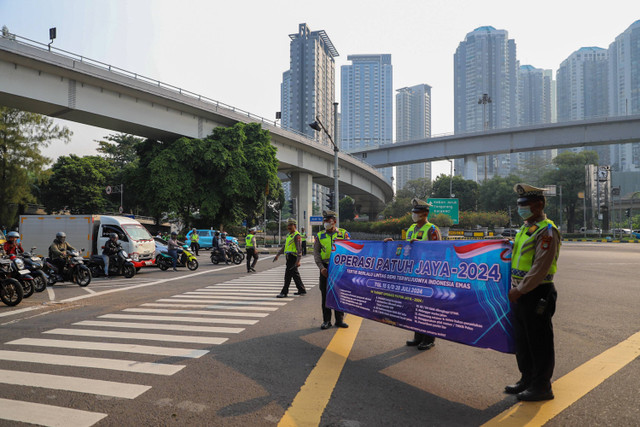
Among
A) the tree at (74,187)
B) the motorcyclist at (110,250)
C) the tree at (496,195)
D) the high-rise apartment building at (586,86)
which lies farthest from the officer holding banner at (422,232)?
the high-rise apartment building at (586,86)

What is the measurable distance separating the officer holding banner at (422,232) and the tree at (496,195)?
71.3 metres

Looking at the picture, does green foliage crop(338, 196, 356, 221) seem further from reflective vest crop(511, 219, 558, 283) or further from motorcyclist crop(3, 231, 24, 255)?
reflective vest crop(511, 219, 558, 283)

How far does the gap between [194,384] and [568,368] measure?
3.93 m

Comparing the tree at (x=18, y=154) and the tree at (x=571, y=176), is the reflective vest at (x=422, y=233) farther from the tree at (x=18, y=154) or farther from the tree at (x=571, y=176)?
the tree at (x=571, y=176)

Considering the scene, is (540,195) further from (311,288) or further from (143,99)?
(143,99)

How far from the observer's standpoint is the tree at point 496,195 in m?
71.7

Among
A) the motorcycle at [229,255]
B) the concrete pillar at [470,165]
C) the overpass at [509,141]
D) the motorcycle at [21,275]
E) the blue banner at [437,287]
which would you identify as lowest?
the motorcycle at [229,255]

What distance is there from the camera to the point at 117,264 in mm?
15406

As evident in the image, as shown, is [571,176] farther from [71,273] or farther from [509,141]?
[71,273]

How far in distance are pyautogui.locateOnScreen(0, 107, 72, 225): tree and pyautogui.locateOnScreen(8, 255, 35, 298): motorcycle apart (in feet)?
115

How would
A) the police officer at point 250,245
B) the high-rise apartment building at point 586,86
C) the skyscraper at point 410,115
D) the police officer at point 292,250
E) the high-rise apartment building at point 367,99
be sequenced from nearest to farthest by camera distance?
the police officer at point 292,250 → the police officer at point 250,245 → the high-rise apartment building at point 586,86 → the skyscraper at point 410,115 → the high-rise apartment building at point 367,99

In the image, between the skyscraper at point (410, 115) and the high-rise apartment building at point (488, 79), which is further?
the skyscraper at point (410, 115)

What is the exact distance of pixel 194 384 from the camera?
4.16m

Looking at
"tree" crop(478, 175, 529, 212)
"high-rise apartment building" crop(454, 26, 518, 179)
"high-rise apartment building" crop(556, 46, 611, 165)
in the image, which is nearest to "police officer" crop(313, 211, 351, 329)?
"tree" crop(478, 175, 529, 212)
